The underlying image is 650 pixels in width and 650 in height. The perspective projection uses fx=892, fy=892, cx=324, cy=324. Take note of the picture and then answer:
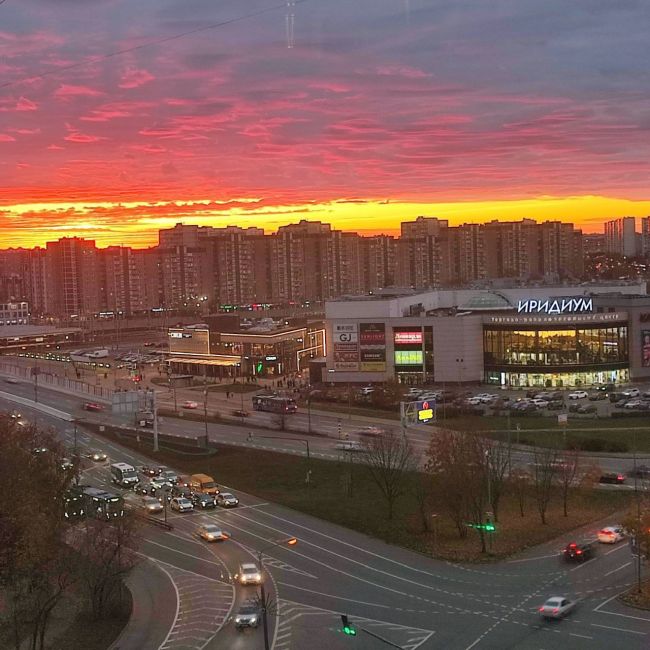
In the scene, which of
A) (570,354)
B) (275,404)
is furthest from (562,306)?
(275,404)

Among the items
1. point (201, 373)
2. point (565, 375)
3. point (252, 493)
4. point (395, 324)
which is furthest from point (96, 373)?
point (252, 493)

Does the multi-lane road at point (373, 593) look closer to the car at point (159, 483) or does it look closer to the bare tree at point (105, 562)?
the bare tree at point (105, 562)

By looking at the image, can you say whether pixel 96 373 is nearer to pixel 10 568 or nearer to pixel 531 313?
pixel 531 313

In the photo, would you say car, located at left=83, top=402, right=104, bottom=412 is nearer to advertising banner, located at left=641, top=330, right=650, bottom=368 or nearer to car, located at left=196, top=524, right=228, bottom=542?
car, located at left=196, top=524, right=228, bottom=542

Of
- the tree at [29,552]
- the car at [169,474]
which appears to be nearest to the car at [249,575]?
the tree at [29,552]

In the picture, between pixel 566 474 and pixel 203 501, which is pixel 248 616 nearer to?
pixel 203 501
